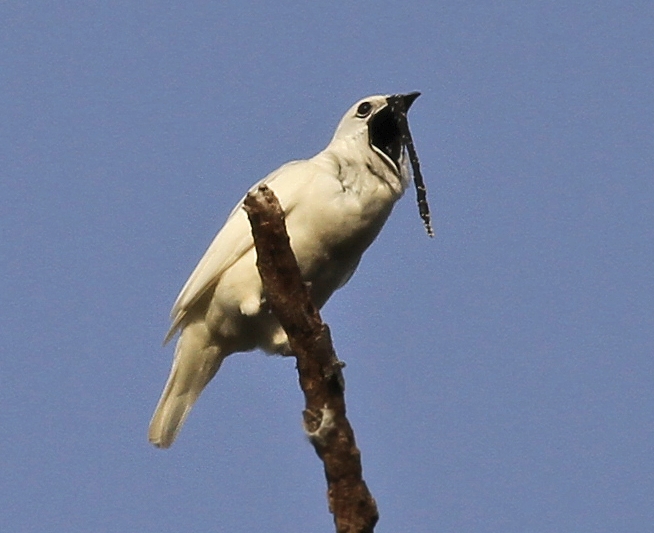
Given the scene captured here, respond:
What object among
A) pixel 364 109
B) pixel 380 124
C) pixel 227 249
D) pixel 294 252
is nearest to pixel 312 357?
pixel 294 252

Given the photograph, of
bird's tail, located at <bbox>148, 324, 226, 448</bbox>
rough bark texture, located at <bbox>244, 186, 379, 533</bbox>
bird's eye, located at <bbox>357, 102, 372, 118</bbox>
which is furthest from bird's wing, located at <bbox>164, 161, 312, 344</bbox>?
rough bark texture, located at <bbox>244, 186, 379, 533</bbox>

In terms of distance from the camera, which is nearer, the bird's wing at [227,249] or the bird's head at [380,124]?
the bird's wing at [227,249]

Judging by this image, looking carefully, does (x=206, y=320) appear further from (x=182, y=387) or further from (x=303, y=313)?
(x=303, y=313)

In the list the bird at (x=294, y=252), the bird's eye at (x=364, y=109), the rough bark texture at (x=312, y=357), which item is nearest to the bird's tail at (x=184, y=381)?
the bird at (x=294, y=252)

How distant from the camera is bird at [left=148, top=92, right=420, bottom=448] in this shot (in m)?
6.57

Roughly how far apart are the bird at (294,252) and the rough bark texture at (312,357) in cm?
203

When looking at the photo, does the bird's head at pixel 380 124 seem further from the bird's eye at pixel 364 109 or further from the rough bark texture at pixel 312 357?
the rough bark texture at pixel 312 357

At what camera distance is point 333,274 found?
22.2 feet

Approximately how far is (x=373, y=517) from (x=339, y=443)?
31 centimetres

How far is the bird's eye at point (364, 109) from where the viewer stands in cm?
732

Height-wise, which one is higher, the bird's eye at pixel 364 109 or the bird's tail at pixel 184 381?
the bird's eye at pixel 364 109

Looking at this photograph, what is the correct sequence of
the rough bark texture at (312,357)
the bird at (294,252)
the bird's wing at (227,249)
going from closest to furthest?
the rough bark texture at (312,357) → the bird at (294,252) → the bird's wing at (227,249)

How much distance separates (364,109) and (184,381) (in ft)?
6.71

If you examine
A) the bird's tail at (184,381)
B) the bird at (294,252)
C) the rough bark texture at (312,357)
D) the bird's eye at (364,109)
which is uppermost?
the bird's eye at (364,109)
